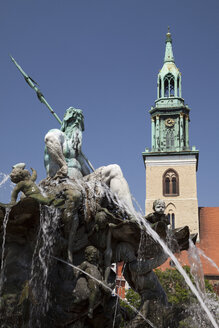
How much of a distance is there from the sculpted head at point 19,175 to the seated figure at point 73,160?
0.67 m

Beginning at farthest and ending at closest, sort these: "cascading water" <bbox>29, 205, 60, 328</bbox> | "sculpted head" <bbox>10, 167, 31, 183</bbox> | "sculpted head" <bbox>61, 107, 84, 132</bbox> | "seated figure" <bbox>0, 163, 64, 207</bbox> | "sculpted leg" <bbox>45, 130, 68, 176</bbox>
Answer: "sculpted head" <bbox>61, 107, 84, 132</bbox> → "sculpted leg" <bbox>45, 130, 68, 176</bbox> → "sculpted head" <bbox>10, 167, 31, 183</bbox> → "seated figure" <bbox>0, 163, 64, 207</bbox> → "cascading water" <bbox>29, 205, 60, 328</bbox>

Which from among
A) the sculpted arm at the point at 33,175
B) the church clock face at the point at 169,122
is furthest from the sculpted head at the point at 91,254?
the church clock face at the point at 169,122

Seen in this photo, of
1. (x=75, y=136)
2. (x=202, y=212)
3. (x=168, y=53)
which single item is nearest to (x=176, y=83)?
(x=168, y=53)

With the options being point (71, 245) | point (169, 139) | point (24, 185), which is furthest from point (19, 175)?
point (169, 139)

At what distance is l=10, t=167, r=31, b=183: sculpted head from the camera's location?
6.13 m

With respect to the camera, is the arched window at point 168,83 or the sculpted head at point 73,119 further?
the arched window at point 168,83

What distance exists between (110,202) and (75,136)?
4.24 ft

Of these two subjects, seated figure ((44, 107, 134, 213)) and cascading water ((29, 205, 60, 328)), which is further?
seated figure ((44, 107, 134, 213))

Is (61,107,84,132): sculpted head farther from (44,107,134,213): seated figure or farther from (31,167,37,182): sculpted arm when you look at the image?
(31,167,37,182): sculpted arm

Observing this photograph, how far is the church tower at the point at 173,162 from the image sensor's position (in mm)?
49406

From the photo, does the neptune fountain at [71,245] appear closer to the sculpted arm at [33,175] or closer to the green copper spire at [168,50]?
the sculpted arm at [33,175]

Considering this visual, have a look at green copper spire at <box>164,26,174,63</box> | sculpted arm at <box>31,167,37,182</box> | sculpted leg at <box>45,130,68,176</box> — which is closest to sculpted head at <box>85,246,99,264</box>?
sculpted arm at <box>31,167,37,182</box>

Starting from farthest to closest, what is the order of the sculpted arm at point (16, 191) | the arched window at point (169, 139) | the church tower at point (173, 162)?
1. the arched window at point (169, 139)
2. the church tower at point (173, 162)
3. the sculpted arm at point (16, 191)

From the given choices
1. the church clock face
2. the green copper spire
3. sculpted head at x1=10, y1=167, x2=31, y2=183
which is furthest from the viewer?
the green copper spire
